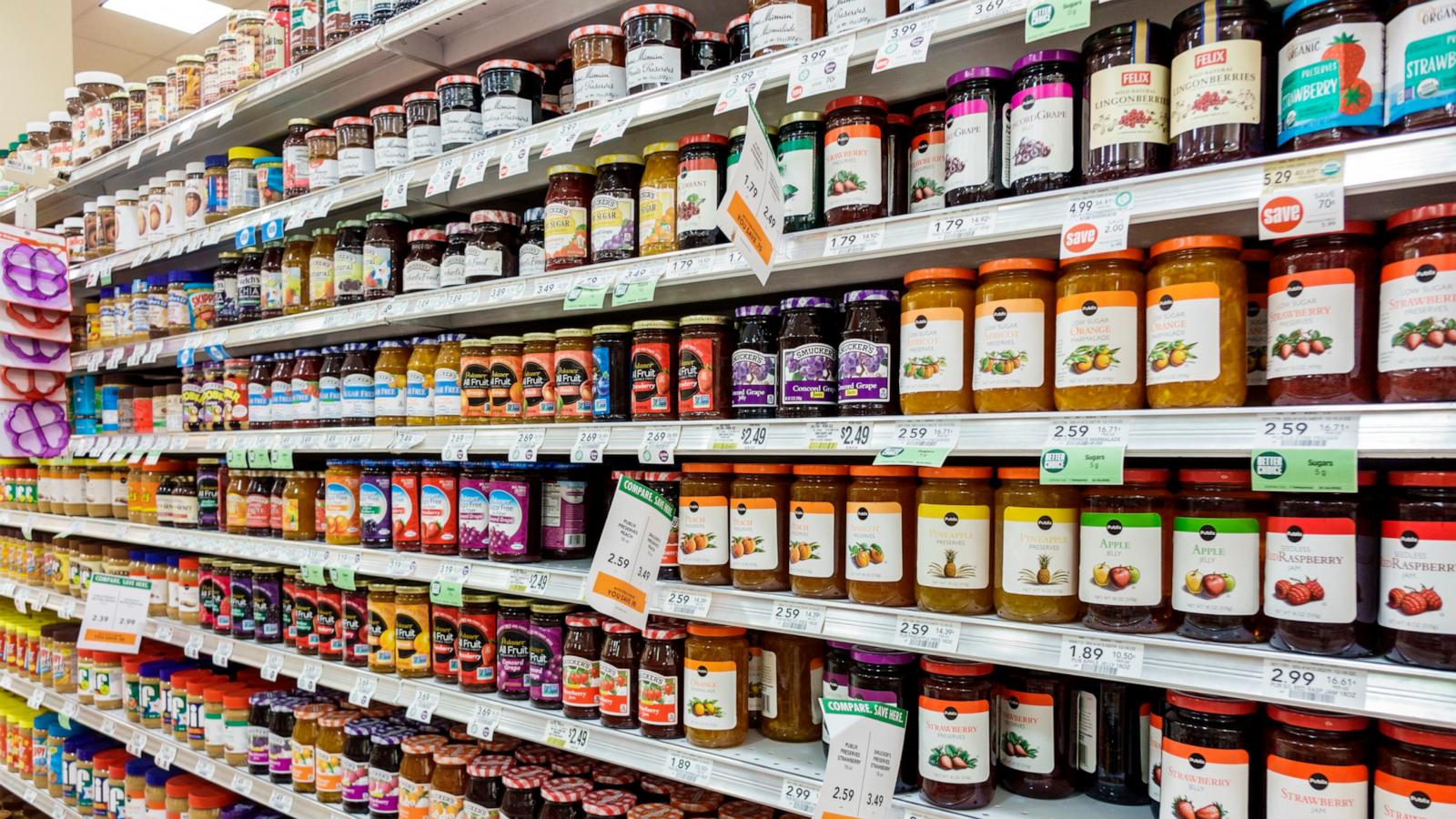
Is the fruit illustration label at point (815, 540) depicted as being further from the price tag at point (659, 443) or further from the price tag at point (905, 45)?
the price tag at point (905, 45)

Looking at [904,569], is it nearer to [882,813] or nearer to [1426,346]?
Answer: [882,813]

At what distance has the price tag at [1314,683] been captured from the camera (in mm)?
978

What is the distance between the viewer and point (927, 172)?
1.47 metres

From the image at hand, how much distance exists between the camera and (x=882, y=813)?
1.28m

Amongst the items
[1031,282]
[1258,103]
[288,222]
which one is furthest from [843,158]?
[288,222]

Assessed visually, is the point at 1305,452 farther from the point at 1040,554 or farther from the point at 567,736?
the point at 567,736

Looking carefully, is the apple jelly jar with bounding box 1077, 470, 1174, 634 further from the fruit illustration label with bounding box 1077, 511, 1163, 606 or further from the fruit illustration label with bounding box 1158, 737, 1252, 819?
the fruit illustration label with bounding box 1158, 737, 1252, 819

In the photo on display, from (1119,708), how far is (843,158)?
39.4 inches

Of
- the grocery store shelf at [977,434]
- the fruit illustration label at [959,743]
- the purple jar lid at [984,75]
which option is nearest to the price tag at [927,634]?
the fruit illustration label at [959,743]

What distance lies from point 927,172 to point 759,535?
704mm

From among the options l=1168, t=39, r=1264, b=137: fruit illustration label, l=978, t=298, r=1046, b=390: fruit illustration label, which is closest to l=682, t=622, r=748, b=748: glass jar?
l=978, t=298, r=1046, b=390: fruit illustration label

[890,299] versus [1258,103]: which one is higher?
[1258,103]

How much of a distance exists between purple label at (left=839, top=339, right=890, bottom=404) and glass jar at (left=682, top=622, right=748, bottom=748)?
0.52m

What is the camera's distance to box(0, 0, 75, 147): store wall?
3.96 m
